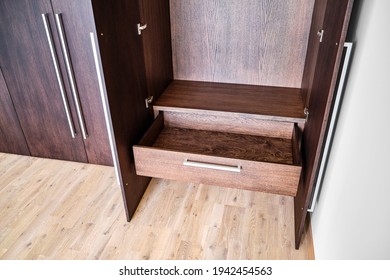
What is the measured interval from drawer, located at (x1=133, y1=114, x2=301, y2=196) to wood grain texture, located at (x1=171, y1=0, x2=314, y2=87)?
37cm

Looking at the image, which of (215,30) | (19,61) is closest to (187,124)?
(215,30)

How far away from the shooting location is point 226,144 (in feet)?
5.37

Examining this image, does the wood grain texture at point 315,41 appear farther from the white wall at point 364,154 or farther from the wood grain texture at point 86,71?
the wood grain texture at point 86,71

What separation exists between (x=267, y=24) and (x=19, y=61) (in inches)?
56.7

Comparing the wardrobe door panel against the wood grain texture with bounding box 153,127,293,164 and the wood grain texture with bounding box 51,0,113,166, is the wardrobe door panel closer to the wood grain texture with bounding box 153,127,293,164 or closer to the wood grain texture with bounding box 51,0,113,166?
the wood grain texture with bounding box 51,0,113,166

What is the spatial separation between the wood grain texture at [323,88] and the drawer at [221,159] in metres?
0.08

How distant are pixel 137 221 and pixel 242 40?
1.19 metres

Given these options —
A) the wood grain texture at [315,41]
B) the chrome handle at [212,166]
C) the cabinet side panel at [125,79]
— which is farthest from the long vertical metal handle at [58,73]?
the wood grain texture at [315,41]

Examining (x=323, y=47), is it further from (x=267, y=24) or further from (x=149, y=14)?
(x=149, y=14)

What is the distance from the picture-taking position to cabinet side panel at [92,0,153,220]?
1.10 meters

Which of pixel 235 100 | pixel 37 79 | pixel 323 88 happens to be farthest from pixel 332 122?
pixel 37 79

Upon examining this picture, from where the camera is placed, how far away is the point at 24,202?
67.7 inches

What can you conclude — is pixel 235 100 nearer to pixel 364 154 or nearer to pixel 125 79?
pixel 125 79
